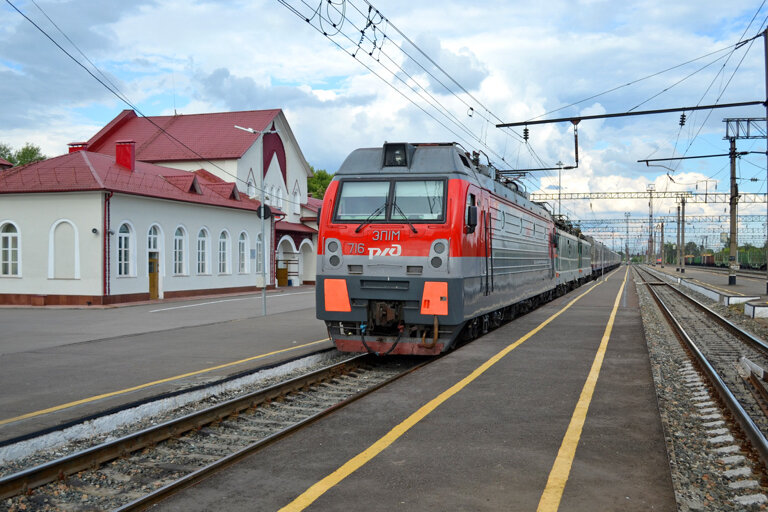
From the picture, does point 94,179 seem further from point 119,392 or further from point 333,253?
point 119,392

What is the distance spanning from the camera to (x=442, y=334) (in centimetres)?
1091

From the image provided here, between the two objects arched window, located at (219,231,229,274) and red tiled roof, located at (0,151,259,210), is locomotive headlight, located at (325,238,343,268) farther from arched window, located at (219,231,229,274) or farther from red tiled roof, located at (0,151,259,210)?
arched window, located at (219,231,229,274)

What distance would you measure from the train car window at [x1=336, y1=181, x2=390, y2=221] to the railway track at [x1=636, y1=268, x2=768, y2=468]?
5548 mm

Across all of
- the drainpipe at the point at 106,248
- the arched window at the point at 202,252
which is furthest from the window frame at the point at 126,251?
the arched window at the point at 202,252

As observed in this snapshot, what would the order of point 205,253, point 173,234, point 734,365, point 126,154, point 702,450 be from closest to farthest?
point 702,450, point 734,365, point 126,154, point 173,234, point 205,253

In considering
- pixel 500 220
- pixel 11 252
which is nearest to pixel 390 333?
pixel 500 220

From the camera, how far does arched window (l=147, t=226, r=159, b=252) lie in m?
28.0

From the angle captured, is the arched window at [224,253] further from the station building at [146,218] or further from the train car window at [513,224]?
the train car window at [513,224]

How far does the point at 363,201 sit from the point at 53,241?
62.4 ft

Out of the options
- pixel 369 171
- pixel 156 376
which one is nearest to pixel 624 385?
pixel 369 171

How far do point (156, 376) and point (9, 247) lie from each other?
792 inches

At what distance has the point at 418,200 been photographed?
10.9m

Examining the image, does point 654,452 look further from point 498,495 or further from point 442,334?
point 442,334

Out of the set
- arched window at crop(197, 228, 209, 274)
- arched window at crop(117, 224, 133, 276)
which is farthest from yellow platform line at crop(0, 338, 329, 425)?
arched window at crop(197, 228, 209, 274)
